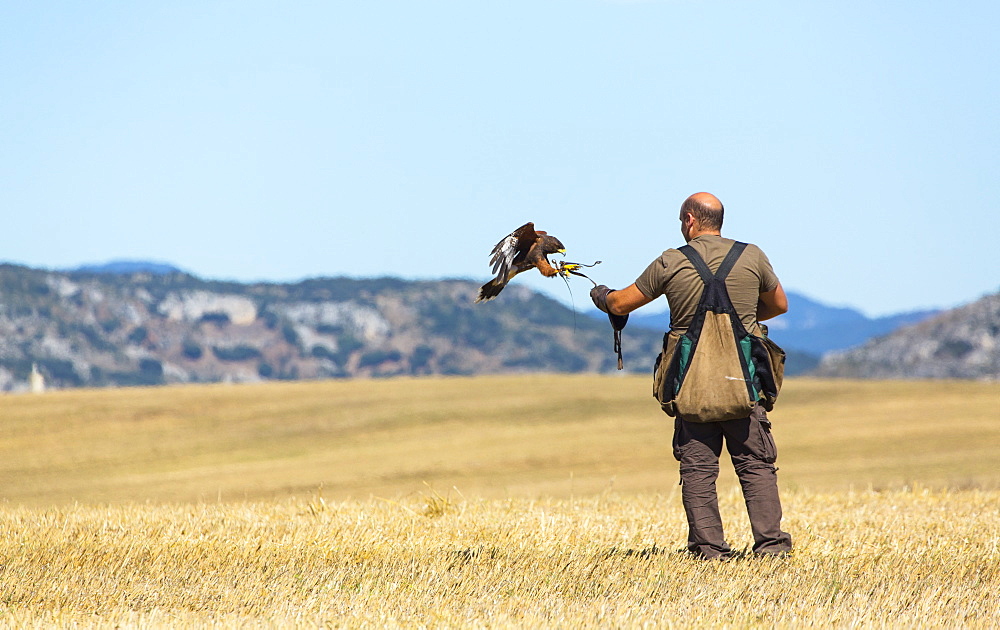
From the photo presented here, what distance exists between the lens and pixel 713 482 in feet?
22.6

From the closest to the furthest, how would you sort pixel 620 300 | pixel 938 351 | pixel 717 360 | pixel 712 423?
pixel 717 360
pixel 620 300
pixel 712 423
pixel 938 351

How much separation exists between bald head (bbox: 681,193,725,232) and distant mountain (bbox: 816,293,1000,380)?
95.6m

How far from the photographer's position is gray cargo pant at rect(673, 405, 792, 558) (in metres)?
6.82

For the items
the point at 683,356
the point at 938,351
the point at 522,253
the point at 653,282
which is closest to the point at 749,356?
the point at 683,356

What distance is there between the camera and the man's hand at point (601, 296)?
22.2ft

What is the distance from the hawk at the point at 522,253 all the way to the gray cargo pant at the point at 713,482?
4.00ft

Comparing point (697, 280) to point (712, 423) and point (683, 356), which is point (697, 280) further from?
point (712, 423)

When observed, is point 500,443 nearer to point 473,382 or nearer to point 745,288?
point 473,382

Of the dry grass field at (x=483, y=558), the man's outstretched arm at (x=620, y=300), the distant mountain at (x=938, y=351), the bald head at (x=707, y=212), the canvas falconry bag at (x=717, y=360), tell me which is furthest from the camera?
the distant mountain at (x=938, y=351)

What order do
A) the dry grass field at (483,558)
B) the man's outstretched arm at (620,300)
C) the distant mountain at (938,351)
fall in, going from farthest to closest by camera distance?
the distant mountain at (938,351) → the man's outstretched arm at (620,300) → the dry grass field at (483,558)

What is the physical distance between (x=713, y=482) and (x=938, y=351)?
117 metres

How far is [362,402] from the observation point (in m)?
32.9

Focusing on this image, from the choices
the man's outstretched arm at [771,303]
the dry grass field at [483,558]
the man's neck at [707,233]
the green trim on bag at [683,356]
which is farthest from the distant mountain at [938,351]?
the green trim on bag at [683,356]

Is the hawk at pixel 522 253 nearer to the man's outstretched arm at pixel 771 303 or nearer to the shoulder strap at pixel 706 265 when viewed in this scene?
the shoulder strap at pixel 706 265
